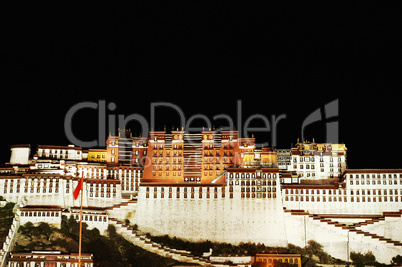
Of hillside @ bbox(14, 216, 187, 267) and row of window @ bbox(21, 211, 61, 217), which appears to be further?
row of window @ bbox(21, 211, 61, 217)

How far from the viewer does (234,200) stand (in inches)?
3049

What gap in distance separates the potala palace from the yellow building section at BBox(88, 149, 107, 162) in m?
3.98

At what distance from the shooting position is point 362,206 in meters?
78.0

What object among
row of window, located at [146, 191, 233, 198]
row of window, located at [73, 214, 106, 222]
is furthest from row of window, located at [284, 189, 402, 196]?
row of window, located at [73, 214, 106, 222]

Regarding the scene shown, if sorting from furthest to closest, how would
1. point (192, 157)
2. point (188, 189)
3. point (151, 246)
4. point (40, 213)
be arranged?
point (192, 157), point (188, 189), point (40, 213), point (151, 246)

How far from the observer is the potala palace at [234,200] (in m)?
73.8

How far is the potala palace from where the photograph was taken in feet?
242

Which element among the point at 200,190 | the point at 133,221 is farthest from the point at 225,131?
the point at 133,221

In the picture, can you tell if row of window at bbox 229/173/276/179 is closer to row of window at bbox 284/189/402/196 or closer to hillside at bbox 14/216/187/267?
row of window at bbox 284/189/402/196

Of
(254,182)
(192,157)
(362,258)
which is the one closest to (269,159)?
(254,182)

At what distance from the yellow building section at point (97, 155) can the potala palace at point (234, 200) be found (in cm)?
398

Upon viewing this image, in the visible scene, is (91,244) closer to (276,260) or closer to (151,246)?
(151,246)

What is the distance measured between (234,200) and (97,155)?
25.2 metres

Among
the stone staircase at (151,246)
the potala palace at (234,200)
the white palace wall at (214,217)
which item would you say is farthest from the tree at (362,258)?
the stone staircase at (151,246)
